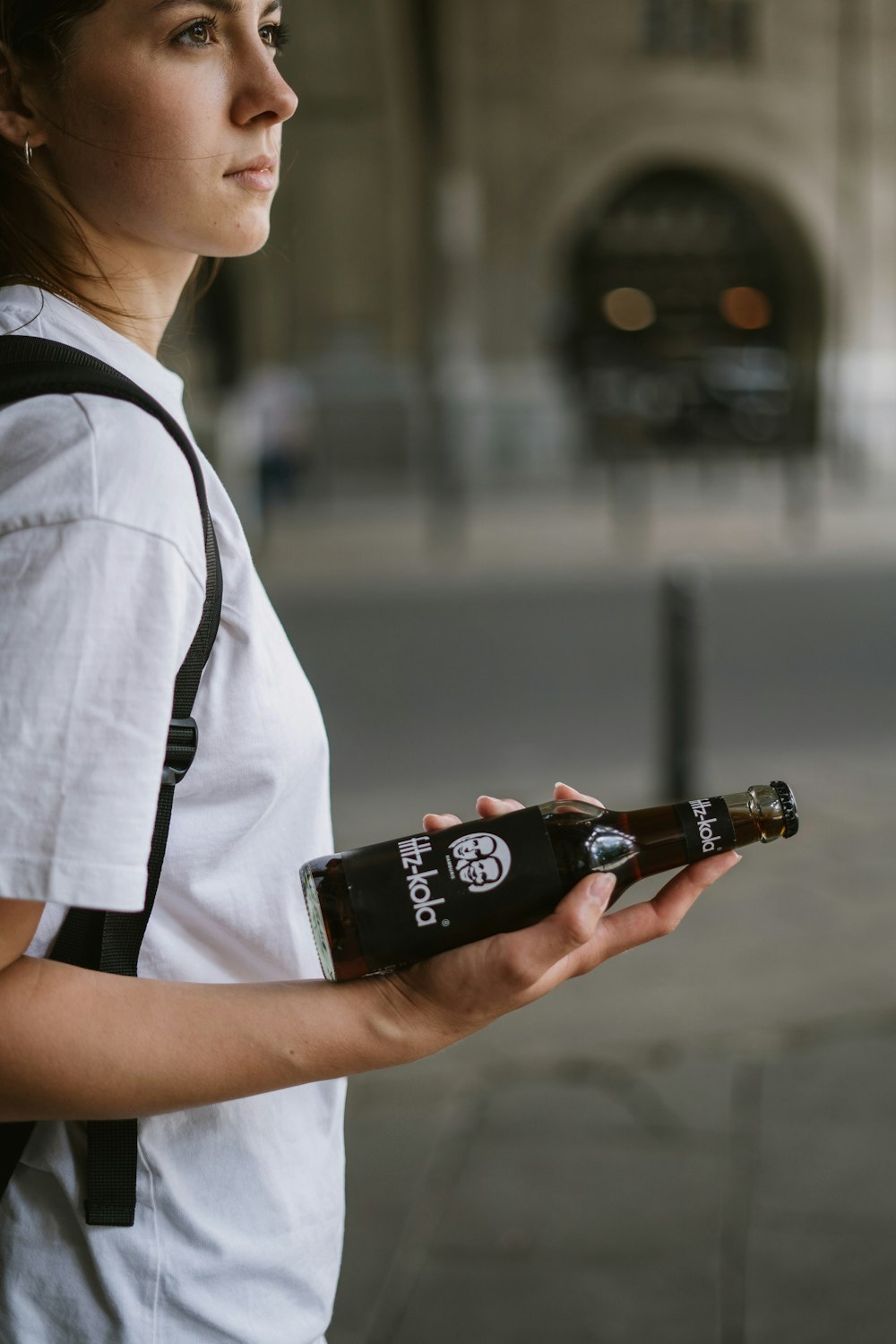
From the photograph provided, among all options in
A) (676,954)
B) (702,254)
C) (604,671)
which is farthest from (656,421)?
(676,954)

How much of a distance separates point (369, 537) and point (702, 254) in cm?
1364

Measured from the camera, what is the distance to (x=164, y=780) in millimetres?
1158

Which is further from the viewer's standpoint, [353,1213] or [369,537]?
[369,537]

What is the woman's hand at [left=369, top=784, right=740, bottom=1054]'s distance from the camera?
3.79 feet

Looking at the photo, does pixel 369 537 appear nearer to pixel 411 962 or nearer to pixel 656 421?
pixel 656 421

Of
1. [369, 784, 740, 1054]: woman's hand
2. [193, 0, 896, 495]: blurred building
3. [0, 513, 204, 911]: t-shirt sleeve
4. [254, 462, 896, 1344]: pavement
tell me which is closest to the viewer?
[0, 513, 204, 911]: t-shirt sleeve

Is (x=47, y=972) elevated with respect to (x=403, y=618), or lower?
lower

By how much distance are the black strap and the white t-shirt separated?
2cm

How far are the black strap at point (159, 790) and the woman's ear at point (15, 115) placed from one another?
10.5 inches

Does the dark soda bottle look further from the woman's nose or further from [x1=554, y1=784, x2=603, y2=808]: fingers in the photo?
the woman's nose

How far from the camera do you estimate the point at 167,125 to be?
126 centimetres

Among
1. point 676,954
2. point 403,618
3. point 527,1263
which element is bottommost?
point 527,1263

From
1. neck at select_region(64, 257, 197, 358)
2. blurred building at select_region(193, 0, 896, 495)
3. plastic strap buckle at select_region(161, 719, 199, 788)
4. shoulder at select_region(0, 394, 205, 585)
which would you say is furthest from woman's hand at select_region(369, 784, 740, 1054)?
blurred building at select_region(193, 0, 896, 495)

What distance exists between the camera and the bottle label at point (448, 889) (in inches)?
47.5
